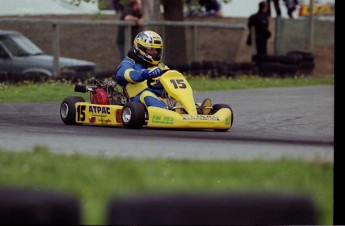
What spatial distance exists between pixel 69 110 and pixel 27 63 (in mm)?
287

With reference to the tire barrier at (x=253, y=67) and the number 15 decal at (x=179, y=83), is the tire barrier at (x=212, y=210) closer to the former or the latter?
the tire barrier at (x=253, y=67)

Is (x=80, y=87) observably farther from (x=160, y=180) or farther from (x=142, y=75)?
(x=160, y=180)

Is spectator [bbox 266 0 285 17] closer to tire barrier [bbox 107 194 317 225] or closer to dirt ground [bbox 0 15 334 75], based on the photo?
dirt ground [bbox 0 15 334 75]

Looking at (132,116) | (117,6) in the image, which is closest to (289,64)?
→ (132,116)

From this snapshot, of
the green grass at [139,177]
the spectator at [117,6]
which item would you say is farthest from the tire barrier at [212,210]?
the spectator at [117,6]

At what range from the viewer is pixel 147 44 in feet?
16.2

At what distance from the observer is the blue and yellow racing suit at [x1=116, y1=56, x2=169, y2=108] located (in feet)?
16.5

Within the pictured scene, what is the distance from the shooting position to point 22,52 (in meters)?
4.61

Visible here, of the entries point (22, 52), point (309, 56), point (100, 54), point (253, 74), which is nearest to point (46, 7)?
point (22, 52)

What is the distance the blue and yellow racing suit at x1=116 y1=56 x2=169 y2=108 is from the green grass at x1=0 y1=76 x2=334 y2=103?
0.61 feet

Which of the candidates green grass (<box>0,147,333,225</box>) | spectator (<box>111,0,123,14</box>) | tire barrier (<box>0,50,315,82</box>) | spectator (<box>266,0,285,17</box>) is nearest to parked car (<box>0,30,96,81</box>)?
tire barrier (<box>0,50,315,82</box>)

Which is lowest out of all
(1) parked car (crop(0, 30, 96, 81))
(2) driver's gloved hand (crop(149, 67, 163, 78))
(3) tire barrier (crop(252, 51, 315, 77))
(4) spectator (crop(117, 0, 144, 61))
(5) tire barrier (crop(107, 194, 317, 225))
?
(5) tire barrier (crop(107, 194, 317, 225))

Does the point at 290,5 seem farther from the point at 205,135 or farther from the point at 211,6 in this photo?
the point at 205,135

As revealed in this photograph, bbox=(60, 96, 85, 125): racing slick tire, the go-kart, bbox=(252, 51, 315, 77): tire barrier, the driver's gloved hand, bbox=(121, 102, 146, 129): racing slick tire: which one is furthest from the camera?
bbox=(252, 51, 315, 77): tire barrier
